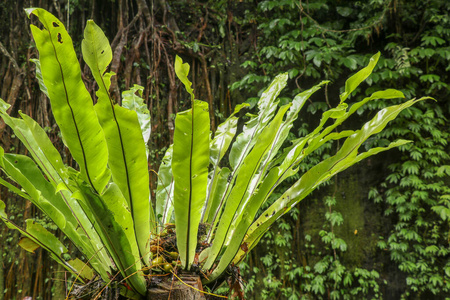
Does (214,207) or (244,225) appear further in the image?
(214,207)

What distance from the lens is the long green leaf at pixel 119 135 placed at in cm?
46

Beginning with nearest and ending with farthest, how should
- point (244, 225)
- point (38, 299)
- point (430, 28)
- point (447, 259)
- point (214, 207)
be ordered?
point (244, 225)
point (214, 207)
point (447, 259)
point (430, 28)
point (38, 299)

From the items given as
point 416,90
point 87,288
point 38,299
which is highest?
point 87,288

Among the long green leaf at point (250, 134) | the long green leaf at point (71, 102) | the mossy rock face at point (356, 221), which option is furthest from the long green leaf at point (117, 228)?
the mossy rock face at point (356, 221)

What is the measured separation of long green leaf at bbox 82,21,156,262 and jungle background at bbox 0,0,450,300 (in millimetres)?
1570

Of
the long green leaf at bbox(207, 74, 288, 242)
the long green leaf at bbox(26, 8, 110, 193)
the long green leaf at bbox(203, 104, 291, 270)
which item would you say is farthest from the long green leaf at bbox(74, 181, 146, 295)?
the long green leaf at bbox(207, 74, 288, 242)

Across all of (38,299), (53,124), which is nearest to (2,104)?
(53,124)

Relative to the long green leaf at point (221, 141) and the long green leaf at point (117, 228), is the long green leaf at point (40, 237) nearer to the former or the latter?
the long green leaf at point (117, 228)

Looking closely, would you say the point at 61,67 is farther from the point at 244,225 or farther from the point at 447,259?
the point at 447,259

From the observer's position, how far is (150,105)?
2.39 metres

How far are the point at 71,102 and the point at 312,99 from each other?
7.22 feet

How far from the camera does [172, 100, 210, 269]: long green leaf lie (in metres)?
0.47

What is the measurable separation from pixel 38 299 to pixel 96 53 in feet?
8.35

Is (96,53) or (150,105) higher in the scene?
(96,53)
